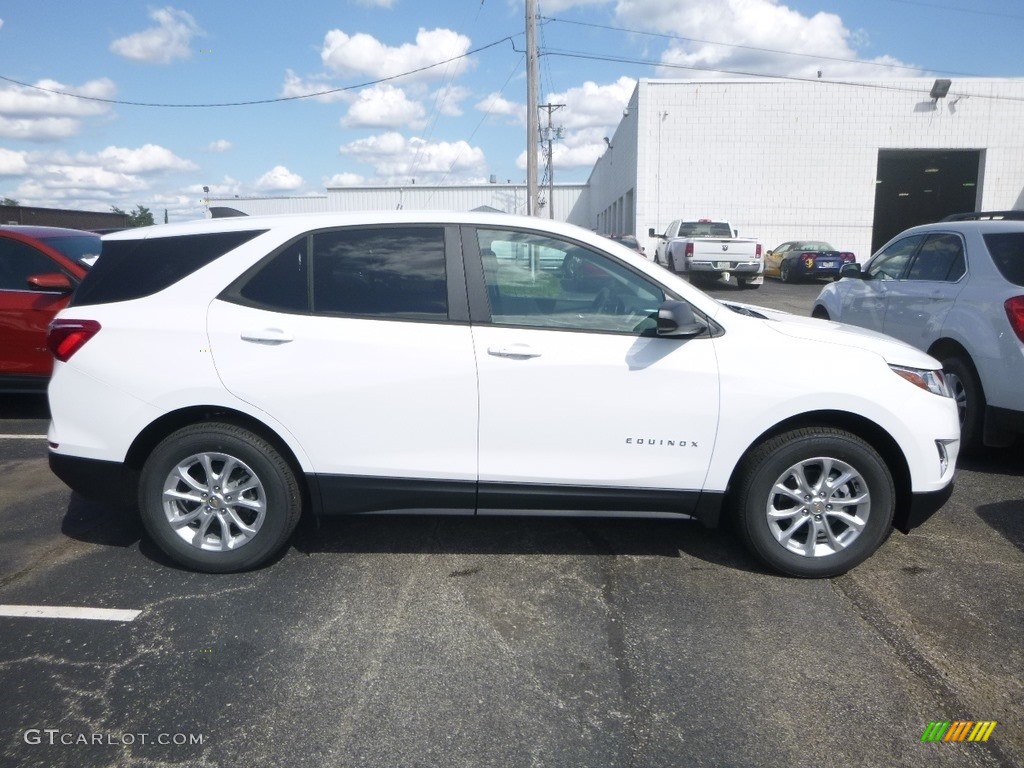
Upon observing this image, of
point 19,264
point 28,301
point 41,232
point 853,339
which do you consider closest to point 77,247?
point 41,232

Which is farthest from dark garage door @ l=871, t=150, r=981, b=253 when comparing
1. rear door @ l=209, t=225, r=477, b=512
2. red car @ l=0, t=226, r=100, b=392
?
rear door @ l=209, t=225, r=477, b=512

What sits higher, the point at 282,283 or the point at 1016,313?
the point at 282,283

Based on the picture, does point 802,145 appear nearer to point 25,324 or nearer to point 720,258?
point 720,258

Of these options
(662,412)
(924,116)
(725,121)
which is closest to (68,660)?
(662,412)

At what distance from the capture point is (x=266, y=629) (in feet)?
11.7

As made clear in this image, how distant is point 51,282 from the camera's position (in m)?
6.85

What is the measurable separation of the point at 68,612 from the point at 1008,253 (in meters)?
6.26

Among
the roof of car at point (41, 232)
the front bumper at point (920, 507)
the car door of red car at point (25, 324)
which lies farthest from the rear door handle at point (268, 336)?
the roof of car at point (41, 232)

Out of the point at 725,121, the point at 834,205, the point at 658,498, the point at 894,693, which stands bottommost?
the point at 894,693

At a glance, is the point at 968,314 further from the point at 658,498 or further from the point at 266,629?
the point at 266,629

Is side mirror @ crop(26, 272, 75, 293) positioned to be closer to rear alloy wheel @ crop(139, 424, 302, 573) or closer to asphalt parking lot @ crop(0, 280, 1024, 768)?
asphalt parking lot @ crop(0, 280, 1024, 768)

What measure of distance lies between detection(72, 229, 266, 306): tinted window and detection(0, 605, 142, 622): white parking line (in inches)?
58.3

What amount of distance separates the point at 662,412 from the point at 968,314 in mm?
3345

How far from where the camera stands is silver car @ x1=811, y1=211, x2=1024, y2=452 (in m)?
5.46
